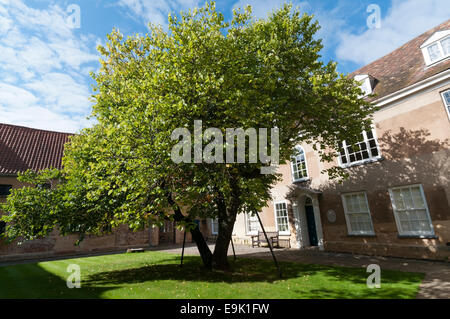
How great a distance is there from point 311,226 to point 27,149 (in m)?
25.2

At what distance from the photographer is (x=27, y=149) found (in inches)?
832

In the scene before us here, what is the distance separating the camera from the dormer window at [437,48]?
11906 millimetres

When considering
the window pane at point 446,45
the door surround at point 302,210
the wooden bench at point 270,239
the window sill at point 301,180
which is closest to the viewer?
the window pane at point 446,45

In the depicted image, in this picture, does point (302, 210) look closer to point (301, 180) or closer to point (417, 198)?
point (301, 180)

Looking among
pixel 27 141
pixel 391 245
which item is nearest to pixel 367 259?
pixel 391 245

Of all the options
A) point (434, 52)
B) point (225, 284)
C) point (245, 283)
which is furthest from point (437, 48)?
point (225, 284)

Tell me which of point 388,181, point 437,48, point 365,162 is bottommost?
point 388,181

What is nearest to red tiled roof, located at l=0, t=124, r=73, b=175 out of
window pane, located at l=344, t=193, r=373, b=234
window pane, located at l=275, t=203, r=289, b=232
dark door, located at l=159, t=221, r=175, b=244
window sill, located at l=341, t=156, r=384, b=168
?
dark door, located at l=159, t=221, r=175, b=244

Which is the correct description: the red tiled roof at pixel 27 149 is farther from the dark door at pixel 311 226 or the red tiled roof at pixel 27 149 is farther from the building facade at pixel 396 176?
the building facade at pixel 396 176

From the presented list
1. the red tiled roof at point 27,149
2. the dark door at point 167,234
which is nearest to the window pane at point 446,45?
the dark door at point 167,234

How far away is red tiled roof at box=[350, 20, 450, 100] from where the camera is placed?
40.2ft

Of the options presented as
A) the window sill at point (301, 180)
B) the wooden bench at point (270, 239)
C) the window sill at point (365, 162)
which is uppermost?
the window sill at point (365, 162)

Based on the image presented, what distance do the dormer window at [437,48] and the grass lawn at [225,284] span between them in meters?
11.1
